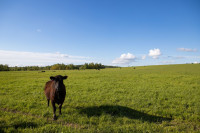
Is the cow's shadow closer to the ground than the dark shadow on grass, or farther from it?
closer to the ground

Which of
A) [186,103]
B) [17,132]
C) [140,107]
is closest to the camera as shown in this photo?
[17,132]

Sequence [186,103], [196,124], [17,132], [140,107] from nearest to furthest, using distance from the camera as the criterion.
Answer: [17,132]
[196,124]
[140,107]
[186,103]

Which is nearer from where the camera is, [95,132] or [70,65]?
[95,132]

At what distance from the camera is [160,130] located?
559 cm

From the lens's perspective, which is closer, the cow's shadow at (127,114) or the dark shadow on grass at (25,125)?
the dark shadow on grass at (25,125)

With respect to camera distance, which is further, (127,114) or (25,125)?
(127,114)

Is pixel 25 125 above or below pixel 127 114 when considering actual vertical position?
above

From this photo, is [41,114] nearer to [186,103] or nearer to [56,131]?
[56,131]

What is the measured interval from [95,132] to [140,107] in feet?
15.7

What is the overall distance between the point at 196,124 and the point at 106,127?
5240 mm

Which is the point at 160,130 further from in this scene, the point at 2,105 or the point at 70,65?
the point at 70,65

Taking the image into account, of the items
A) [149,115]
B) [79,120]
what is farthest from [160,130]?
[79,120]

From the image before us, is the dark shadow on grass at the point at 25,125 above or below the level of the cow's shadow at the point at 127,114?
above

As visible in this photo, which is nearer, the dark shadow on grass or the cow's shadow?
the dark shadow on grass
